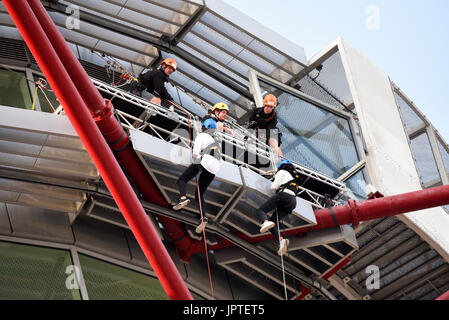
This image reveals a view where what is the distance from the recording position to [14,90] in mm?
18766

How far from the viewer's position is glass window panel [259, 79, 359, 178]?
59.4 feet

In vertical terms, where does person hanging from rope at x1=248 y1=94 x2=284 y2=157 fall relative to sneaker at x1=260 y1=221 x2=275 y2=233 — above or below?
above

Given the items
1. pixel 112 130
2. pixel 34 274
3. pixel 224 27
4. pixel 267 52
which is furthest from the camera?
pixel 267 52

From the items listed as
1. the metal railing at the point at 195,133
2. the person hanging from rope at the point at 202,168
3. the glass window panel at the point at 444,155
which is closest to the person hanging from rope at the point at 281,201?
the metal railing at the point at 195,133

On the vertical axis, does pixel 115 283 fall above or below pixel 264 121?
below

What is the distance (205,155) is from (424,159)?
10.3 metres

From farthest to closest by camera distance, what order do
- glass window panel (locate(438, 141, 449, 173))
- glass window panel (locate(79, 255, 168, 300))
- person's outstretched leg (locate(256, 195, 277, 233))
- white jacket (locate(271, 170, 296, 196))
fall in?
glass window panel (locate(438, 141, 449, 173)), glass window panel (locate(79, 255, 168, 300)), white jacket (locate(271, 170, 296, 196)), person's outstretched leg (locate(256, 195, 277, 233))

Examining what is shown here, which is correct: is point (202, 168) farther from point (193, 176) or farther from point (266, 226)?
point (266, 226)

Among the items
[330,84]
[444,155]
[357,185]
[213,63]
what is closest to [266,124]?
[357,185]

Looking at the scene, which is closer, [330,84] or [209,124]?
[209,124]

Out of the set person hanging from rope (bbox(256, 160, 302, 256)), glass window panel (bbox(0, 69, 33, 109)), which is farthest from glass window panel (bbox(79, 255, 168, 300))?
glass window panel (bbox(0, 69, 33, 109))

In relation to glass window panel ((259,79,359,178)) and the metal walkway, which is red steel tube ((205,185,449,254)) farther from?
glass window panel ((259,79,359,178))

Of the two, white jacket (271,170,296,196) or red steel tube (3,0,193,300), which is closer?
red steel tube (3,0,193,300)

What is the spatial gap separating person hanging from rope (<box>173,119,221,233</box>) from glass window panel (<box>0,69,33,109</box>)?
6.71m
